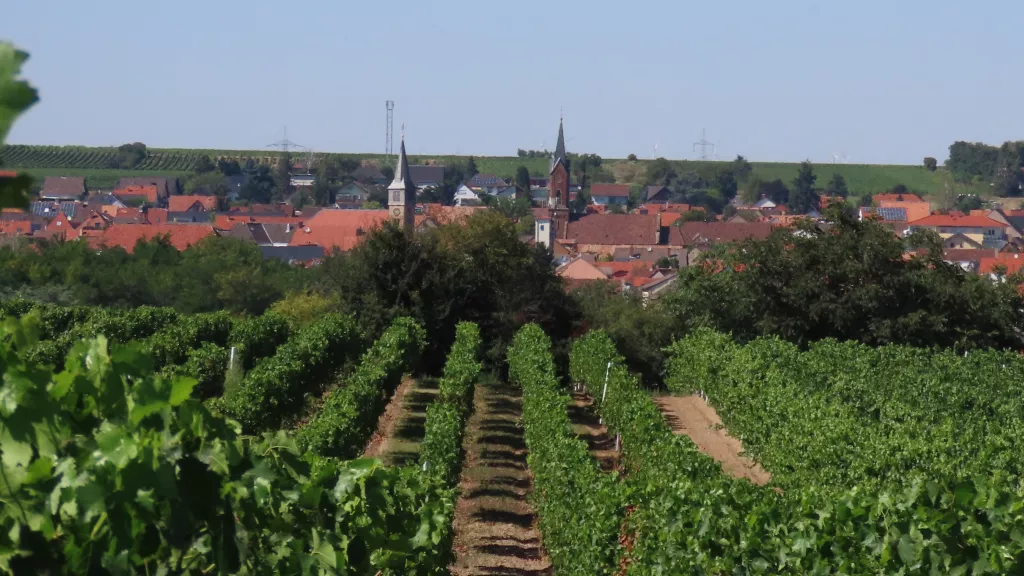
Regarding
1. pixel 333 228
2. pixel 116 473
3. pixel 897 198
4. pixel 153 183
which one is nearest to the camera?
pixel 116 473

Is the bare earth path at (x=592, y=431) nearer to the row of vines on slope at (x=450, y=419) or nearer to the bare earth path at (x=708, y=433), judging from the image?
the bare earth path at (x=708, y=433)

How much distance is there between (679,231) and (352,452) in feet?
338

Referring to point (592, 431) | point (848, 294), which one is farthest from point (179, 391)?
point (848, 294)

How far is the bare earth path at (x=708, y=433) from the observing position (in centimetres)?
1941

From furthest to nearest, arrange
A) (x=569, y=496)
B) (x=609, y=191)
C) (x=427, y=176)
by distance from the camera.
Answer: (x=427, y=176), (x=609, y=191), (x=569, y=496)

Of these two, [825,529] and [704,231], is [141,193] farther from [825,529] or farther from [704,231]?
[825,529]

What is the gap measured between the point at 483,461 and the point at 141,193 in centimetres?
14033

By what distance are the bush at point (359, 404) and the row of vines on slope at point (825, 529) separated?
10.8 feet

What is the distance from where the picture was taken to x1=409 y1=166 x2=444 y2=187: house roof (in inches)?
7392

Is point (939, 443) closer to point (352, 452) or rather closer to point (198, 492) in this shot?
point (352, 452)

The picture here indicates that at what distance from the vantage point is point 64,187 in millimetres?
144000

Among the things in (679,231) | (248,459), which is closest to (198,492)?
(248,459)

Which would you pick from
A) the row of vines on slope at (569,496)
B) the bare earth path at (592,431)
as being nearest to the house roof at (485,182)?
the bare earth path at (592,431)

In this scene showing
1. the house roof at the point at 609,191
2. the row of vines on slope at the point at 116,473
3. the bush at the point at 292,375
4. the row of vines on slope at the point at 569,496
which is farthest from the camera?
the house roof at the point at 609,191
